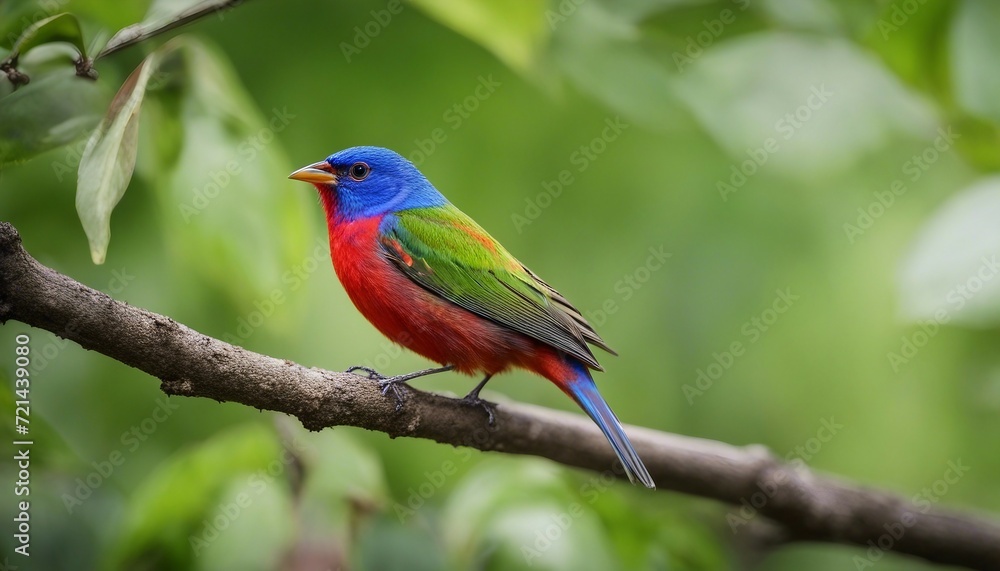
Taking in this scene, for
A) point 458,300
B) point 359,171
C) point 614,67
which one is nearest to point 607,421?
point 458,300

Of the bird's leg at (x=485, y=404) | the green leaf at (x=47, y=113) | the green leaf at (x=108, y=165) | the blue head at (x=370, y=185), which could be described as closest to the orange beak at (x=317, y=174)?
the blue head at (x=370, y=185)

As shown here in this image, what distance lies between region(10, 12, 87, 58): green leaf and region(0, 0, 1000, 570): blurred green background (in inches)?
6.5

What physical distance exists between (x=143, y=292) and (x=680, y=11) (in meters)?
2.51

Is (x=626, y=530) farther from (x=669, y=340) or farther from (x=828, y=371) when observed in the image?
(x=828, y=371)

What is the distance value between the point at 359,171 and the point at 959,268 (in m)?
2.84

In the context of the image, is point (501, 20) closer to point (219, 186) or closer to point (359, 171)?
point (219, 186)

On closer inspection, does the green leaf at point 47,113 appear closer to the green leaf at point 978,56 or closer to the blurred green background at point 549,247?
the blurred green background at point 549,247

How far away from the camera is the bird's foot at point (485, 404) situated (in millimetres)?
3889

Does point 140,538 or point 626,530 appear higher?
point 626,530

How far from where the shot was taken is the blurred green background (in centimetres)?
270

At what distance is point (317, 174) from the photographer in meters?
4.35

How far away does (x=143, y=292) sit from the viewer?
3781 mm

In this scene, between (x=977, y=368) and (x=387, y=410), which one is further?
(x=977, y=368)

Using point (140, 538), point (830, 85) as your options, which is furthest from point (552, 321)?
point (140, 538)
